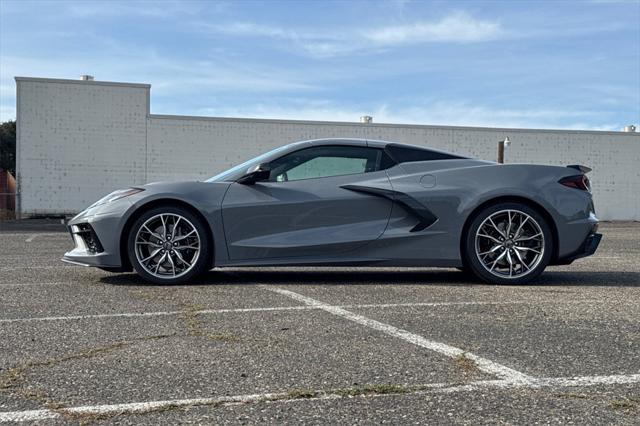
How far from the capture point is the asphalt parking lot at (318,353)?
2.71 metres

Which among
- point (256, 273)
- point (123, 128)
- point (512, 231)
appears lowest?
point (256, 273)

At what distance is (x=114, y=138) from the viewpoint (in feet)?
86.1

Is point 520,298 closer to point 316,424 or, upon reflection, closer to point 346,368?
point 346,368

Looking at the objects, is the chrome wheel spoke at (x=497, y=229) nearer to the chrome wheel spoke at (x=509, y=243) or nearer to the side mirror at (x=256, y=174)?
the chrome wheel spoke at (x=509, y=243)

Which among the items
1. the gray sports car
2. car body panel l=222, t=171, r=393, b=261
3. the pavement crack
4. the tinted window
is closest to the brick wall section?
the gray sports car

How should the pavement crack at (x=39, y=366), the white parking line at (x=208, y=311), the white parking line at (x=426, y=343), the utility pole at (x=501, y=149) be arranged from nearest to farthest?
1. the pavement crack at (x=39, y=366)
2. the white parking line at (x=426, y=343)
3. the white parking line at (x=208, y=311)
4. the utility pole at (x=501, y=149)

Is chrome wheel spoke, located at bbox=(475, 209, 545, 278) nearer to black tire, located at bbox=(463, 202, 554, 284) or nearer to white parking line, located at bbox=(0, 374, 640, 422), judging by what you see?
black tire, located at bbox=(463, 202, 554, 284)

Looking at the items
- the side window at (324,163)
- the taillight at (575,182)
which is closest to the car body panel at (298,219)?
the side window at (324,163)

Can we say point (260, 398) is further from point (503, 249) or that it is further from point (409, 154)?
point (409, 154)

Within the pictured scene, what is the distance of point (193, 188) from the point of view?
6.38 metres

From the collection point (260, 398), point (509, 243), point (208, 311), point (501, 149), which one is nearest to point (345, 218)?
point (509, 243)

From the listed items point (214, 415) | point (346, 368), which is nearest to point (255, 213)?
point (346, 368)

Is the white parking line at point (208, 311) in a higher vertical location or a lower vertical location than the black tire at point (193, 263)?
lower

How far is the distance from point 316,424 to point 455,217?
4.15m
